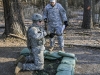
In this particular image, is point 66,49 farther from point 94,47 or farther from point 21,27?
point 21,27

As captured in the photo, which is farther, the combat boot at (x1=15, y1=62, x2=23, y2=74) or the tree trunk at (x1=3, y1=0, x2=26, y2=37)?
the tree trunk at (x1=3, y1=0, x2=26, y2=37)

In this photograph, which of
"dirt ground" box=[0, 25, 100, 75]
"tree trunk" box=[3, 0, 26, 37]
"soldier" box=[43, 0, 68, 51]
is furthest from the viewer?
"tree trunk" box=[3, 0, 26, 37]

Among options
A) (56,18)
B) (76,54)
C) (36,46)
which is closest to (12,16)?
(56,18)

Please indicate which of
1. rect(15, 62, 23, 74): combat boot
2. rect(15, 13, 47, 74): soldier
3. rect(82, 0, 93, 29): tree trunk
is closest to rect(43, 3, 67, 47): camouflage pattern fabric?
rect(15, 13, 47, 74): soldier

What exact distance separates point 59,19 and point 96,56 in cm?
164

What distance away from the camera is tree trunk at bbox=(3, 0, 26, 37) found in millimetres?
8930

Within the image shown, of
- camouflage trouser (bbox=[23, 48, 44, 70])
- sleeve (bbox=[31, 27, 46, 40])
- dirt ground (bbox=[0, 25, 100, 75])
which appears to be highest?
sleeve (bbox=[31, 27, 46, 40])

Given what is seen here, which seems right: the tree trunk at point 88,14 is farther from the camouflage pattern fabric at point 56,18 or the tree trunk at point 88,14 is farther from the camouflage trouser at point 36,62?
the camouflage trouser at point 36,62

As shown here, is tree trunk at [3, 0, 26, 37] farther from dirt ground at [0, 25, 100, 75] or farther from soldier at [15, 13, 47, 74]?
soldier at [15, 13, 47, 74]

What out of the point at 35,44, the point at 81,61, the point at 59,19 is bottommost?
the point at 81,61

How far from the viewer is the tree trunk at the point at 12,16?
8.93 meters

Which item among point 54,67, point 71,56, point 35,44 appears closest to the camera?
point 35,44

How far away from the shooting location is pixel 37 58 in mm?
5840

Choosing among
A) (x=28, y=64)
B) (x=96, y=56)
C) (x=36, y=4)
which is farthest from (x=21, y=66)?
(x=36, y=4)
